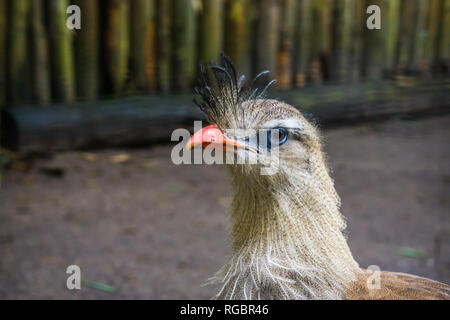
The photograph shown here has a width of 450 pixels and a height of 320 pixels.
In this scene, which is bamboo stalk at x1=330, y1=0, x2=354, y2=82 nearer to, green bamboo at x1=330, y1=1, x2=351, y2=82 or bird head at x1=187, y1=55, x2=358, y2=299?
green bamboo at x1=330, y1=1, x2=351, y2=82

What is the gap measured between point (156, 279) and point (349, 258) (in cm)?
160

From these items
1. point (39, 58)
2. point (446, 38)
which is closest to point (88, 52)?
point (39, 58)

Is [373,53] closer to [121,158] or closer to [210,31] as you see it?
[210,31]

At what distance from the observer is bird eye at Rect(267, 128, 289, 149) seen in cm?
200

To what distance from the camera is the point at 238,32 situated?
5.43 m

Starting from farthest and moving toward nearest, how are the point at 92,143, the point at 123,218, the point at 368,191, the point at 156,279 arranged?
the point at 92,143 < the point at 368,191 < the point at 123,218 < the point at 156,279

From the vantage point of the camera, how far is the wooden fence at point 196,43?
480 cm

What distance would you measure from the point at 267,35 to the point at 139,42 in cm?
119

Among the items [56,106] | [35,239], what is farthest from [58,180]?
[35,239]

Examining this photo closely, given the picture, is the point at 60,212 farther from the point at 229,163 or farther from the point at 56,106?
the point at 229,163

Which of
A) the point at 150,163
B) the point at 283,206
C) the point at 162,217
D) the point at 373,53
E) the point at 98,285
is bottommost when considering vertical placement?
the point at 98,285

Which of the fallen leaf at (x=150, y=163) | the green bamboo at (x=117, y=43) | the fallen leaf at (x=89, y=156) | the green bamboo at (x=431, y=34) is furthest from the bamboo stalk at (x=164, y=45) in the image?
the green bamboo at (x=431, y=34)

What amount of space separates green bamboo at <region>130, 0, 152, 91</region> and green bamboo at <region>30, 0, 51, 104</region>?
0.72 m

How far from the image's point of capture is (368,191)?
4625mm
